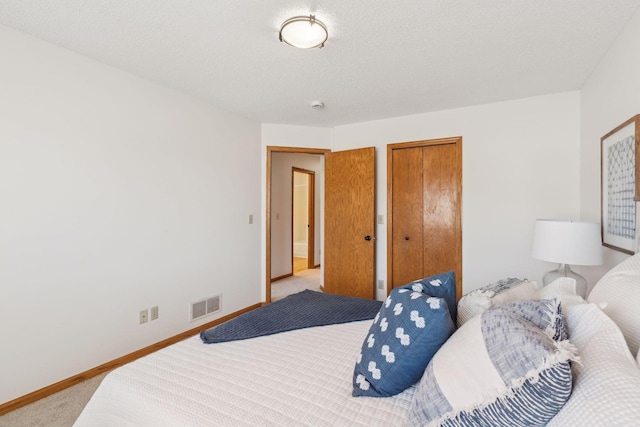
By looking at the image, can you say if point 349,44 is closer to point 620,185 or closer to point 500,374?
point 620,185

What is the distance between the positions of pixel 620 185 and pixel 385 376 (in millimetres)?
1995

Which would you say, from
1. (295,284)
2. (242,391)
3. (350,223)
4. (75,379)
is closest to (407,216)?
(350,223)

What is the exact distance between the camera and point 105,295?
2443 mm

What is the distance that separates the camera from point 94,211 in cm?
238

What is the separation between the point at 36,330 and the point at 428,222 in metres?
3.50

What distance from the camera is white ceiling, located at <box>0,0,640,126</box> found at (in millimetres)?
1762

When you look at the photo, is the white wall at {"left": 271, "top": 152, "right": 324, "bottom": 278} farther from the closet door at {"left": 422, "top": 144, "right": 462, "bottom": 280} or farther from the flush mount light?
the flush mount light

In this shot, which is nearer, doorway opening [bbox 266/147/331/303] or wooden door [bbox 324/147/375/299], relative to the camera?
wooden door [bbox 324/147/375/299]

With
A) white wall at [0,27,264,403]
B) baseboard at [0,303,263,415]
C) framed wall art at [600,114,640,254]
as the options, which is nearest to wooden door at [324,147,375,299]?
white wall at [0,27,264,403]

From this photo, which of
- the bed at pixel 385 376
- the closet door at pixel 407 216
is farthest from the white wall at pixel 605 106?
the closet door at pixel 407 216

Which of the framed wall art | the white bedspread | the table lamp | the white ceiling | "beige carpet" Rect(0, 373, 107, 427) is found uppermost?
the white ceiling

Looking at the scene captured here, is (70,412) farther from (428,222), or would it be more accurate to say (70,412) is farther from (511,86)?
(511,86)

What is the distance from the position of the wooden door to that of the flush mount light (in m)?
1.96

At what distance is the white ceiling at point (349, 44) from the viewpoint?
5.78ft
